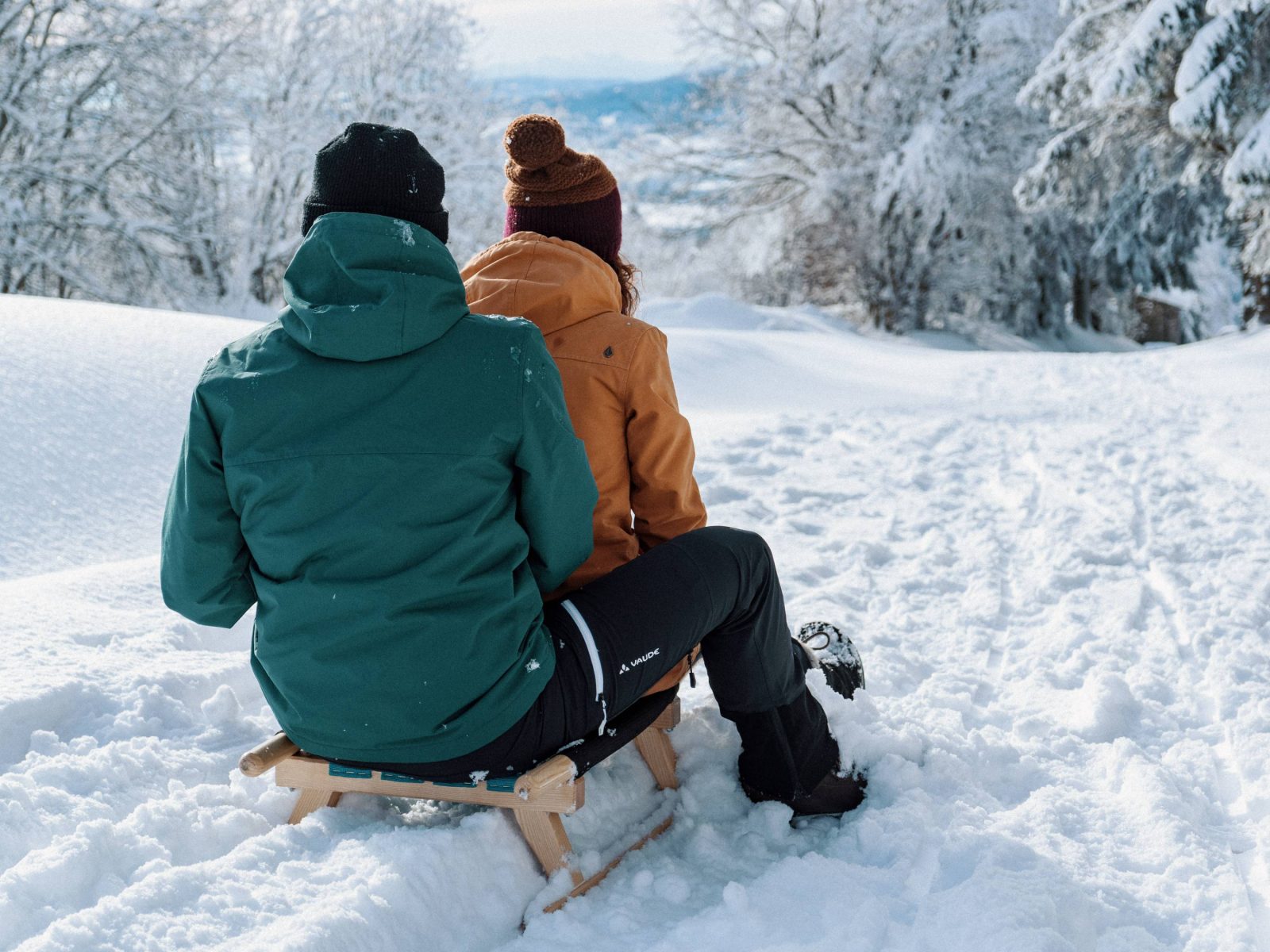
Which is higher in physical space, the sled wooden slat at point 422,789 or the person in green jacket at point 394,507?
the person in green jacket at point 394,507

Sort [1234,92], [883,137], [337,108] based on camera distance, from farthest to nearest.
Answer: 1. [883,137]
2. [337,108]
3. [1234,92]

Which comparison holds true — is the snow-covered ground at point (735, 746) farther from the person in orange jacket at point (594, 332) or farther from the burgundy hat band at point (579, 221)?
the burgundy hat band at point (579, 221)

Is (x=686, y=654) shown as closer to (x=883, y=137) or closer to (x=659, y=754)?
(x=659, y=754)

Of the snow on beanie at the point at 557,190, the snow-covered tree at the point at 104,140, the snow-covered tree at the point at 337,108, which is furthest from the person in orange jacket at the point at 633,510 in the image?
the snow-covered tree at the point at 337,108

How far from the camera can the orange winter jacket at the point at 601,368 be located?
2.21 meters

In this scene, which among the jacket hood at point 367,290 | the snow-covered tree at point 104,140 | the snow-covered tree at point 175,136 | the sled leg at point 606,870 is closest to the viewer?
the jacket hood at point 367,290

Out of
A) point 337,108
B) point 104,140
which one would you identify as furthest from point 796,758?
point 337,108

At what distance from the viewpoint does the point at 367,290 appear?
175 centimetres

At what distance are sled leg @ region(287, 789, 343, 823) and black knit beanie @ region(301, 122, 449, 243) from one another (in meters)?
1.11

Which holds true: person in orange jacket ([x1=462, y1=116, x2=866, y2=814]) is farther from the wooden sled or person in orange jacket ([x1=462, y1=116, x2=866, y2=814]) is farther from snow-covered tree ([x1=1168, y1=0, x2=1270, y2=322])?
snow-covered tree ([x1=1168, y1=0, x2=1270, y2=322])

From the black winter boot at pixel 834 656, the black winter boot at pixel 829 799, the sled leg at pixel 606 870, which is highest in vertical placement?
the black winter boot at pixel 834 656

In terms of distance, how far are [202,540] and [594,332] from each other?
0.86m

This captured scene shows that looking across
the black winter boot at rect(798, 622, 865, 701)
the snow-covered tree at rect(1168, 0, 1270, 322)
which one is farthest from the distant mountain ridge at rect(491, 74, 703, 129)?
the black winter boot at rect(798, 622, 865, 701)

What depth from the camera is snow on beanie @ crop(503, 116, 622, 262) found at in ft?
7.54
